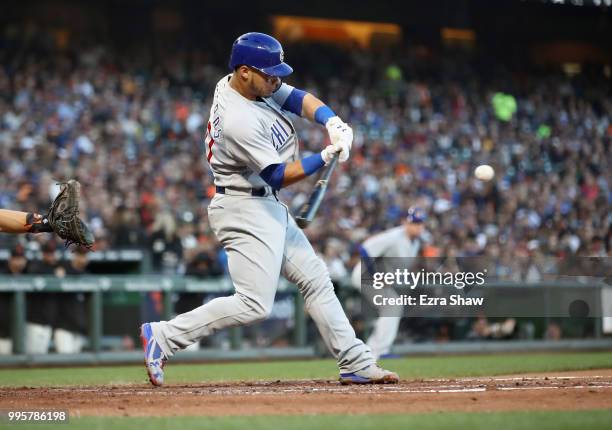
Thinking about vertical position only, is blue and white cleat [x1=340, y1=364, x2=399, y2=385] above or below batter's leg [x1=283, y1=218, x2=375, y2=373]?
below

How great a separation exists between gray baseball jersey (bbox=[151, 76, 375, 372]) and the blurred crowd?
656cm

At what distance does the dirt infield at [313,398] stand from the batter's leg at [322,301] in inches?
7.5

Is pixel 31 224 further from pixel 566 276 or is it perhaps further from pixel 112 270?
pixel 566 276

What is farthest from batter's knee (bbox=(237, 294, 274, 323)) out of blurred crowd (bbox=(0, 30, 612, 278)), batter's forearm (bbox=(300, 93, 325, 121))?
blurred crowd (bbox=(0, 30, 612, 278))

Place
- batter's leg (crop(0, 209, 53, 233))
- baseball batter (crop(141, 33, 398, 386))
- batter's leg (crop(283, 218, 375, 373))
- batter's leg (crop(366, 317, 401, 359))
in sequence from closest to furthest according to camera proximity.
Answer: baseball batter (crop(141, 33, 398, 386)), batter's leg (crop(283, 218, 375, 373)), batter's leg (crop(0, 209, 53, 233)), batter's leg (crop(366, 317, 401, 359))

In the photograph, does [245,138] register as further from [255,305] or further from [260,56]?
[255,305]

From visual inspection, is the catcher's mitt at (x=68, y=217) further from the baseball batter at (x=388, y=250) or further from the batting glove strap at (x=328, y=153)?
the baseball batter at (x=388, y=250)

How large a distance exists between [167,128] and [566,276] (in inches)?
273

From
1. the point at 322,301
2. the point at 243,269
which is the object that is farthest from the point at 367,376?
the point at 243,269

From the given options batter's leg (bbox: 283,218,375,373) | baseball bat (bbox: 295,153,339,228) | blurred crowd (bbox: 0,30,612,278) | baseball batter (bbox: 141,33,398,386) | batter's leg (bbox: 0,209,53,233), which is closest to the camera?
baseball batter (bbox: 141,33,398,386)

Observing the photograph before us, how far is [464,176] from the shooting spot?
1906 centimetres

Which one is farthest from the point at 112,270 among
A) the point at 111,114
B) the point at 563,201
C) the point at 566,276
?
the point at 563,201

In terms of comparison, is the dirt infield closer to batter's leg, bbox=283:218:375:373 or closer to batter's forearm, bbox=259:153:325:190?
batter's leg, bbox=283:218:375:373

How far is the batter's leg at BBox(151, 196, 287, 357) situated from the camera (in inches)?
226
